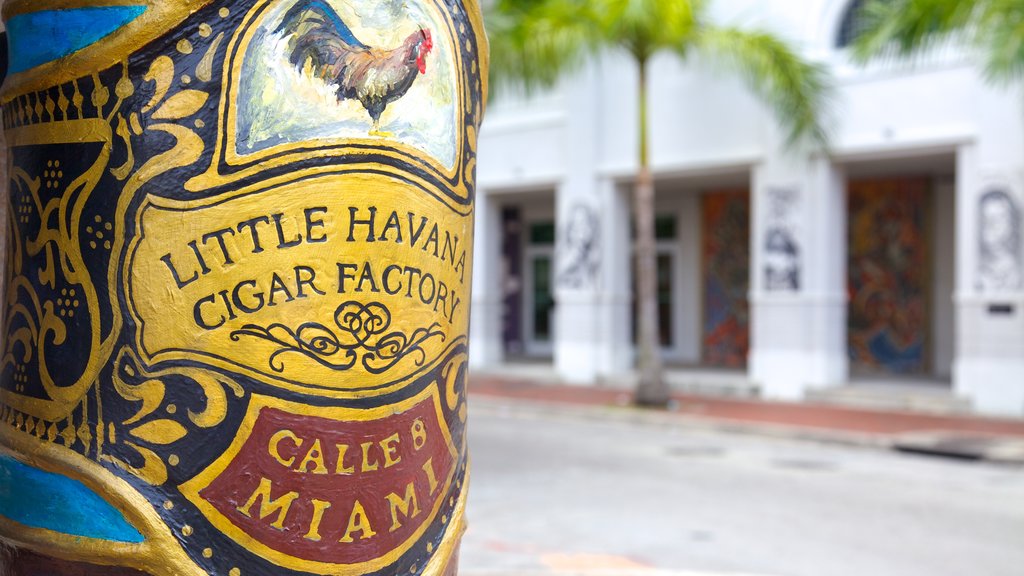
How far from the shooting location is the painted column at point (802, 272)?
1515cm

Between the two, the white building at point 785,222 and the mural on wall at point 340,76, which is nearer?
the mural on wall at point 340,76

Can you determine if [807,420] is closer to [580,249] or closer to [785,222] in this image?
[785,222]

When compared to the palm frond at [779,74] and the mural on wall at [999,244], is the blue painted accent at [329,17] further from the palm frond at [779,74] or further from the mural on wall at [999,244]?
the mural on wall at [999,244]

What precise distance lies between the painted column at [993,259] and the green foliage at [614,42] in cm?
231

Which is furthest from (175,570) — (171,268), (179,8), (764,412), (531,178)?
(531,178)

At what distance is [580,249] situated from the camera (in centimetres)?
1806

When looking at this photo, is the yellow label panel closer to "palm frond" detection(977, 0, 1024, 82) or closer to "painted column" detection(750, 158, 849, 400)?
"palm frond" detection(977, 0, 1024, 82)

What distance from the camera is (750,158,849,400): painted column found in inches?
596

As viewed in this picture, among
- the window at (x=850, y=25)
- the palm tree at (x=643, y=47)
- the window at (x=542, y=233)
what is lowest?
the window at (x=542, y=233)

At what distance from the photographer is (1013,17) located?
10.2 metres

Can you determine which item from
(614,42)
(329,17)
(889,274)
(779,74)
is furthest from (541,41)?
(329,17)

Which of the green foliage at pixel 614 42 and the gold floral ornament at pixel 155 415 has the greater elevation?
the green foliage at pixel 614 42

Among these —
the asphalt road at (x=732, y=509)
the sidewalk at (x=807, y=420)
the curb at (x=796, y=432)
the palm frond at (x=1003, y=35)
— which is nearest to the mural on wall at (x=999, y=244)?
the sidewalk at (x=807, y=420)

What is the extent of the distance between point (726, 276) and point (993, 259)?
740cm
